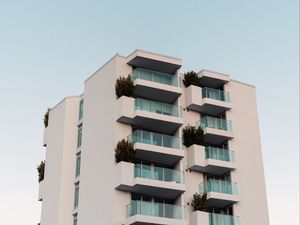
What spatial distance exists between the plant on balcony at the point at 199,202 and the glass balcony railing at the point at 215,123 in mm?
6767

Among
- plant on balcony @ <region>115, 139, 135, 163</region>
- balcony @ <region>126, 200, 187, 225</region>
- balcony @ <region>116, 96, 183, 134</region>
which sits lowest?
balcony @ <region>126, 200, 187, 225</region>

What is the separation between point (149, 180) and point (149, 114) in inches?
214

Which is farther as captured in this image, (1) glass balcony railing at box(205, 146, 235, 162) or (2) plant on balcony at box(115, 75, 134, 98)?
(1) glass balcony railing at box(205, 146, 235, 162)

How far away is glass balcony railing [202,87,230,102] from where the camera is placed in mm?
50312

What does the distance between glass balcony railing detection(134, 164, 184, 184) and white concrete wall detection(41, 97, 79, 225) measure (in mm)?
7547

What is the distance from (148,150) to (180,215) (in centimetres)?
535

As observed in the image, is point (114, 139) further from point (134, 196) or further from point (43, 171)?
point (43, 171)

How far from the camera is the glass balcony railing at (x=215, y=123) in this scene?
49250 mm

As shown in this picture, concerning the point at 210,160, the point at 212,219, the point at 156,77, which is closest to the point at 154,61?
the point at 156,77

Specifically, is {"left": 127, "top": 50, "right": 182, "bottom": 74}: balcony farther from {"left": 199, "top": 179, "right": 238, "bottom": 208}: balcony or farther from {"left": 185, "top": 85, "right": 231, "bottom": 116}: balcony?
{"left": 199, "top": 179, "right": 238, "bottom": 208}: balcony

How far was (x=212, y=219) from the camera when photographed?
4512 cm

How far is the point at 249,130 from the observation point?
5094 cm

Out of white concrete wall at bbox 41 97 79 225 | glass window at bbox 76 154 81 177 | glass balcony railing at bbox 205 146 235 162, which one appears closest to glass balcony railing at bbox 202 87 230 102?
glass balcony railing at bbox 205 146 235 162

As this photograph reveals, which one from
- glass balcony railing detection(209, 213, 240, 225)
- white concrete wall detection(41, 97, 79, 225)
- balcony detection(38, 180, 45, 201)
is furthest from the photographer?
balcony detection(38, 180, 45, 201)
